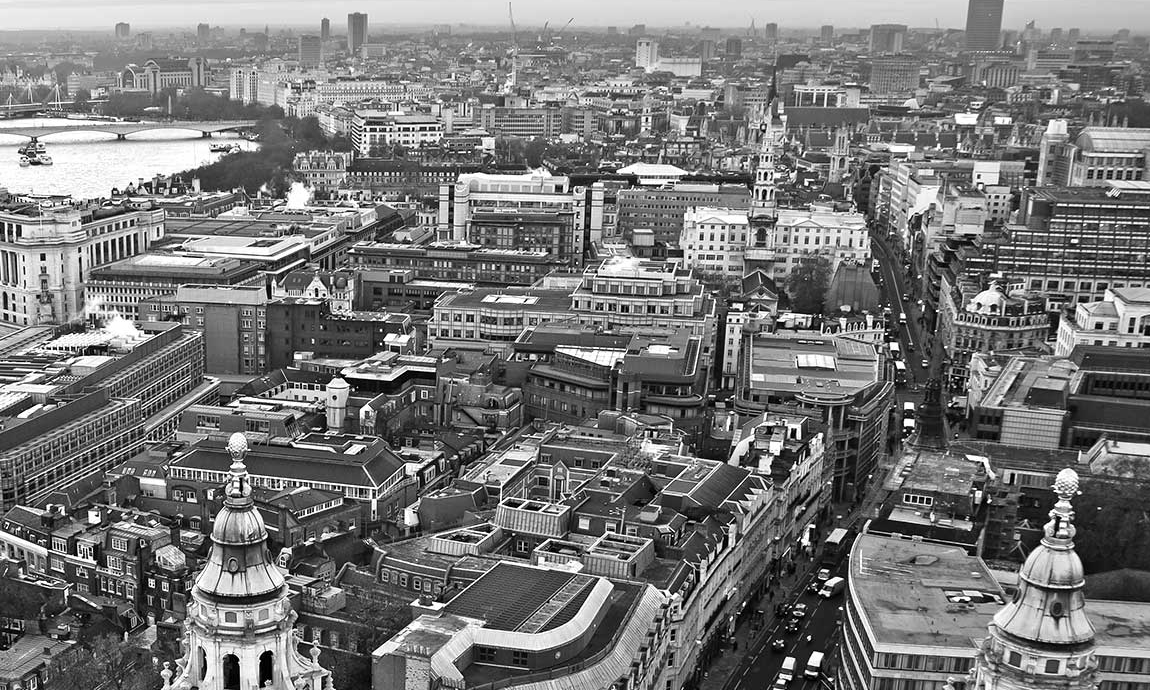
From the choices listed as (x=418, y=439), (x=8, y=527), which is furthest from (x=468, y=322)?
(x=8, y=527)

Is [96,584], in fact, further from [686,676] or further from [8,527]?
[686,676]

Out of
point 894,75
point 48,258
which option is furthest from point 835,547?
point 894,75

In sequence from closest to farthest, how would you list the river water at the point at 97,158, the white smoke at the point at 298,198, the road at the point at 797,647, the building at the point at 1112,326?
the road at the point at 797,647
the building at the point at 1112,326
the white smoke at the point at 298,198
the river water at the point at 97,158

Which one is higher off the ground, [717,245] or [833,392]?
[717,245]

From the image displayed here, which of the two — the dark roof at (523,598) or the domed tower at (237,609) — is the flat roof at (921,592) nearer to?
the dark roof at (523,598)

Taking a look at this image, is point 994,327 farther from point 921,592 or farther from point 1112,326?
point 921,592

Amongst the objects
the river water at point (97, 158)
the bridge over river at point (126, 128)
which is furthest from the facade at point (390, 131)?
the bridge over river at point (126, 128)

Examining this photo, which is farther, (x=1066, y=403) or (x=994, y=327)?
(x=994, y=327)
